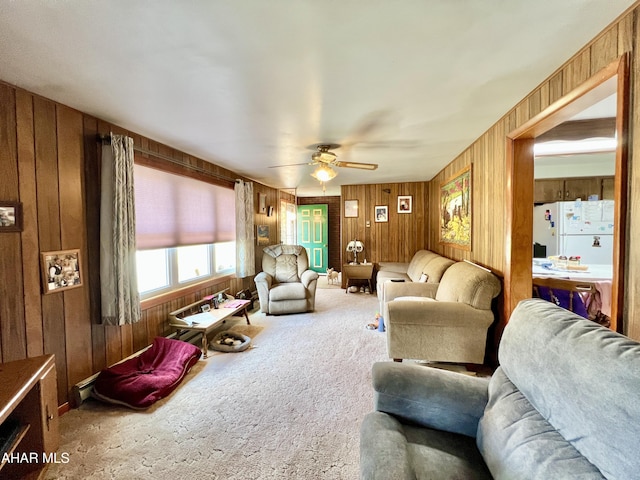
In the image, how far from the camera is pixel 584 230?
387 cm

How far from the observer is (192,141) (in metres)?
2.88

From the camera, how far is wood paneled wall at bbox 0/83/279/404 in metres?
1.70

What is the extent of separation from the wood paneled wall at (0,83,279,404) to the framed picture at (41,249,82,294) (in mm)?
40

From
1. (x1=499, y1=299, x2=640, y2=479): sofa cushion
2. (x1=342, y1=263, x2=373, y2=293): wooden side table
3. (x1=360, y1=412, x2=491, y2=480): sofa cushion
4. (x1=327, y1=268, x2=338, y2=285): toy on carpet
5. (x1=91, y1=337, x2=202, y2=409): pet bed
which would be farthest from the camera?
(x1=327, y1=268, x2=338, y2=285): toy on carpet

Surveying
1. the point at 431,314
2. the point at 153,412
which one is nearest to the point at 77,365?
the point at 153,412

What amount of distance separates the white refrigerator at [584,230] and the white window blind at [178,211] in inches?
194

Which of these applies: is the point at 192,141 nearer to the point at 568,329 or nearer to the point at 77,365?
the point at 77,365

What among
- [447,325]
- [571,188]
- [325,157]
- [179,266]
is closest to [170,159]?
[179,266]

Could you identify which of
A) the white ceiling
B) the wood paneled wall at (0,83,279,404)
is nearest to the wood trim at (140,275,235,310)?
the wood paneled wall at (0,83,279,404)

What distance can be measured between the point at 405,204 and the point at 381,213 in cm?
53

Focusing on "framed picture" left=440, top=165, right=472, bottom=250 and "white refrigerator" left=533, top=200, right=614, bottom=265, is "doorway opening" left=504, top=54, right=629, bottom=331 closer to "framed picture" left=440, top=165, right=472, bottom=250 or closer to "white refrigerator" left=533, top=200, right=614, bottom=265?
"framed picture" left=440, top=165, right=472, bottom=250

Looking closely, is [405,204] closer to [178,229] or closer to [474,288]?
[474,288]

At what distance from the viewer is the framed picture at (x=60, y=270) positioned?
1.86 meters

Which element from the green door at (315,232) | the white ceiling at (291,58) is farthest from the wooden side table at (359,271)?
the white ceiling at (291,58)
